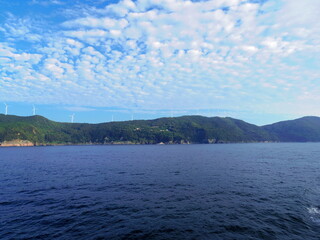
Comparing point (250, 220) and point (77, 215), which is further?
point (77, 215)

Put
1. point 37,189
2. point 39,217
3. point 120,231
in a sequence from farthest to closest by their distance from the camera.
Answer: point 37,189, point 39,217, point 120,231

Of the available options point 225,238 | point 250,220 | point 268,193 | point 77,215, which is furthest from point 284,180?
point 77,215

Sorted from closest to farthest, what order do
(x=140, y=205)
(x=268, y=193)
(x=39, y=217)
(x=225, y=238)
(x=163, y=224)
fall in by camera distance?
1. (x=225, y=238)
2. (x=163, y=224)
3. (x=39, y=217)
4. (x=140, y=205)
5. (x=268, y=193)

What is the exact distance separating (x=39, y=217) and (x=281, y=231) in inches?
1445

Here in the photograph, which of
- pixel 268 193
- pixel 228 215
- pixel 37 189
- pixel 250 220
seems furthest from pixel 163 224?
pixel 37 189

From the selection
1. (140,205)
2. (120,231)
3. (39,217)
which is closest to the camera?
(120,231)

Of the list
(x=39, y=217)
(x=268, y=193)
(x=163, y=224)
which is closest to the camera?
(x=163, y=224)

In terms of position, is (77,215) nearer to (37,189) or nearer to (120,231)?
(120,231)

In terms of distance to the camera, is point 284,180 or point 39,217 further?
point 284,180

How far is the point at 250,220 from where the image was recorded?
94.7 feet

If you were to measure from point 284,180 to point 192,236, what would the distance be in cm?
4635

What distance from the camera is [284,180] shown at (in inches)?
2221

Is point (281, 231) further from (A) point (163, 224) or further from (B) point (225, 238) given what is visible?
(A) point (163, 224)

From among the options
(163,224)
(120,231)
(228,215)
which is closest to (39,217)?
(120,231)
